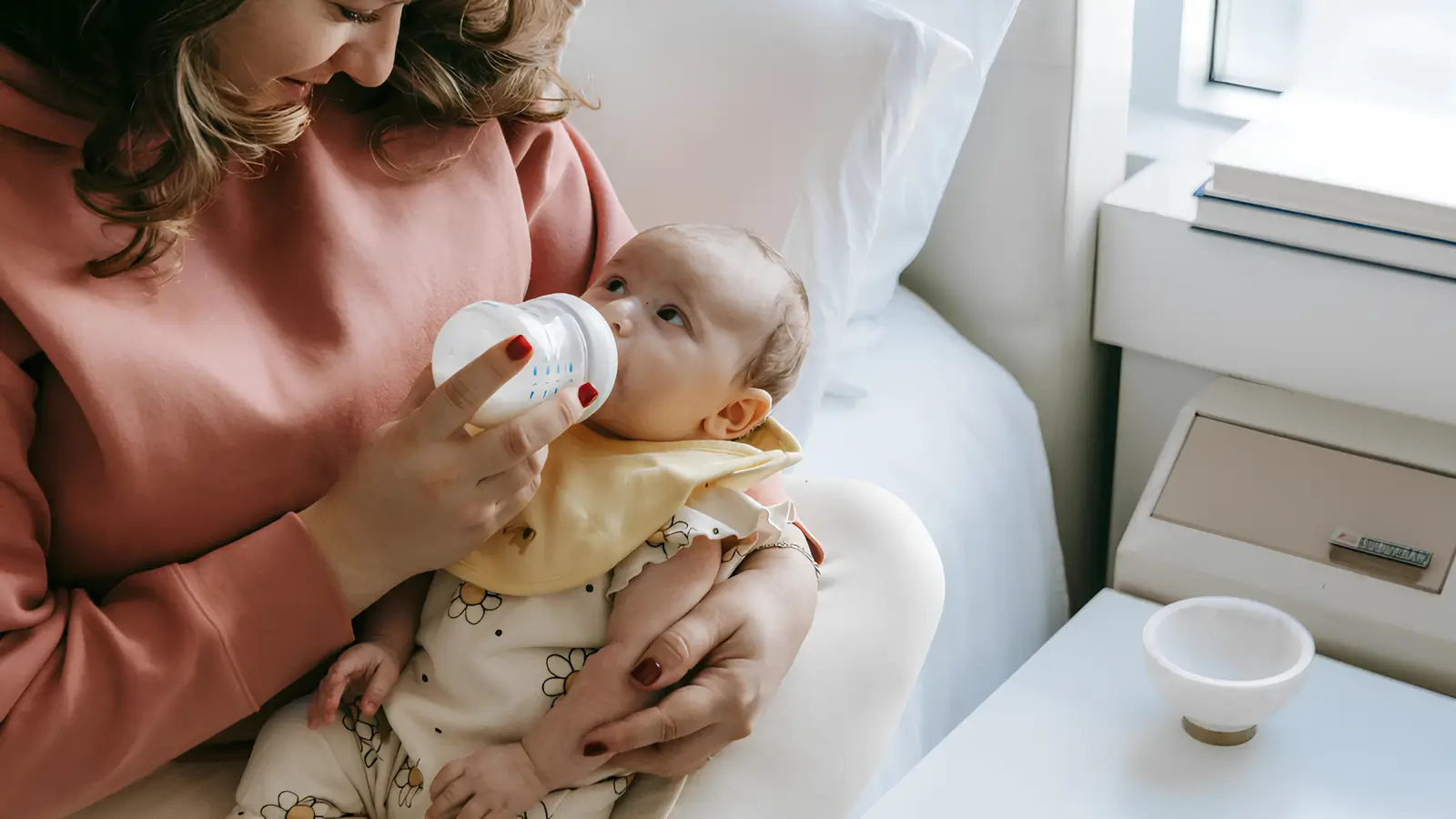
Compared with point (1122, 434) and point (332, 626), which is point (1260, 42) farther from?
point (332, 626)

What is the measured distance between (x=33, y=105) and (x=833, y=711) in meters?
0.64

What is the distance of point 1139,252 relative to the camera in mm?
1416

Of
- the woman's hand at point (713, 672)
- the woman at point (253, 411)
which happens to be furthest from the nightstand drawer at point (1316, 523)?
the woman's hand at point (713, 672)

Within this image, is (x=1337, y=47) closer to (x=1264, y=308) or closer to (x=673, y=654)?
(x=1264, y=308)

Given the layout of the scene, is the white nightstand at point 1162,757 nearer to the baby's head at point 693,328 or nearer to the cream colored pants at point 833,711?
the cream colored pants at point 833,711

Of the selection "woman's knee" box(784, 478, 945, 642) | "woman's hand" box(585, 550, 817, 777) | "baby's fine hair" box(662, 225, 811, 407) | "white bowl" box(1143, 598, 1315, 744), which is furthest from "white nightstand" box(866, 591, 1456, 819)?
"baby's fine hair" box(662, 225, 811, 407)

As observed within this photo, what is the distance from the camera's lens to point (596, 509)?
906mm

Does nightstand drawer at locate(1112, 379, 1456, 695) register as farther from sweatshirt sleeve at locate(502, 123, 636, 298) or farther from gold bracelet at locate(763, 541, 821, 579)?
sweatshirt sleeve at locate(502, 123, 636, 298)

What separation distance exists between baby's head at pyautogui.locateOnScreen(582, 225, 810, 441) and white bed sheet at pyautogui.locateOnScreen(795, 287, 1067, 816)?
1.04 feet

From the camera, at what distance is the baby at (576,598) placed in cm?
86

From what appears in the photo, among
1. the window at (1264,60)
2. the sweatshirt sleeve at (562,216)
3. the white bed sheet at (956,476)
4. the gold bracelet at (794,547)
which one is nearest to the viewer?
the gold bracelet at (794,547)

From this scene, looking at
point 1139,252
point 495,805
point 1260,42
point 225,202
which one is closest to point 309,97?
point 225,202

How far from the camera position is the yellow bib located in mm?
895

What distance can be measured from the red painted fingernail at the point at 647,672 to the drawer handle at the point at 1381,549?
0.76 m
